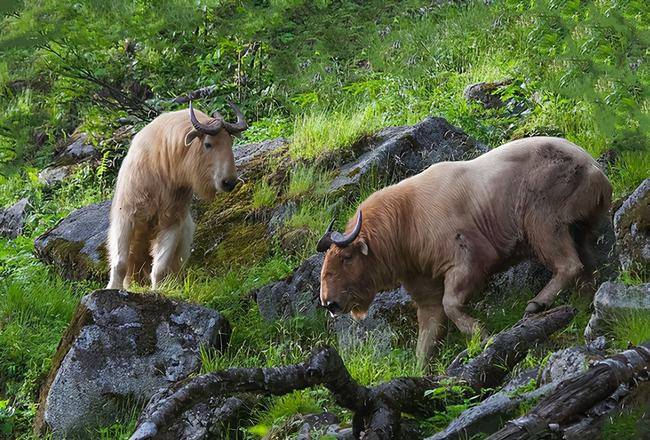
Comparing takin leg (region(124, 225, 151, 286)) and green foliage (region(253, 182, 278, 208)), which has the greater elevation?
green foliage (region(253, 182, 278, 208))

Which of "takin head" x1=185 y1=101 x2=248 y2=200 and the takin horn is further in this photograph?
"takin head" x1=185 y1=101 x2=248 y2=200

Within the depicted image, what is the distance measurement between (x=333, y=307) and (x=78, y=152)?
925 centimetres

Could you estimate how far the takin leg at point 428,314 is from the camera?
340 inches

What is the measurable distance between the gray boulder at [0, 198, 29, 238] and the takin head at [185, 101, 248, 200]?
559 cm

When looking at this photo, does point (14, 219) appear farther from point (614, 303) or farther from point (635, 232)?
point (614, 303)

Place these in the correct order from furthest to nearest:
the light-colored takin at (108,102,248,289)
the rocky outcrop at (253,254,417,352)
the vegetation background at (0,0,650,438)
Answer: the light-colored takin at (108,102,248,289) < the vegetation background at (0,0,650,438) < the rocky outcrop at (253,254,417,352)

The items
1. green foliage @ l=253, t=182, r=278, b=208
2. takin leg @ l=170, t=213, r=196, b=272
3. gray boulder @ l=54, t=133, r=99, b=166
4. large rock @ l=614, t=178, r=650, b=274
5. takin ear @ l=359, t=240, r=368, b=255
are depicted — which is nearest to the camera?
large rock @ l=614, t=178, r=650, b=274

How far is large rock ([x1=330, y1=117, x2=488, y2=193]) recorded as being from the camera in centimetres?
1113

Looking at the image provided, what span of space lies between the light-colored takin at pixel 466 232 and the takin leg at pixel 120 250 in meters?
2.69

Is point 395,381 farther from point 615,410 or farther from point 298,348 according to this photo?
point 298,348

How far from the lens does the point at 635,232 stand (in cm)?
754

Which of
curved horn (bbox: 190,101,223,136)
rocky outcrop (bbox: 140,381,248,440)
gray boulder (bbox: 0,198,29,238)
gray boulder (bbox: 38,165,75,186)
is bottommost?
gray boulder (bbox: 0,198,29,238)

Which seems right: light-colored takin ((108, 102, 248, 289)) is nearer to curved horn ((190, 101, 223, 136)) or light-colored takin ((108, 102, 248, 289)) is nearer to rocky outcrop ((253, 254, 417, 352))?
curved horn ((190, 101, 223, 136))

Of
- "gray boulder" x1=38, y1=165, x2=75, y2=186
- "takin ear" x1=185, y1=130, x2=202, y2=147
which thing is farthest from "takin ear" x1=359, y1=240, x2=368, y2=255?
"gray boulder" x1=38, y1=165, x2=75, y2=186
